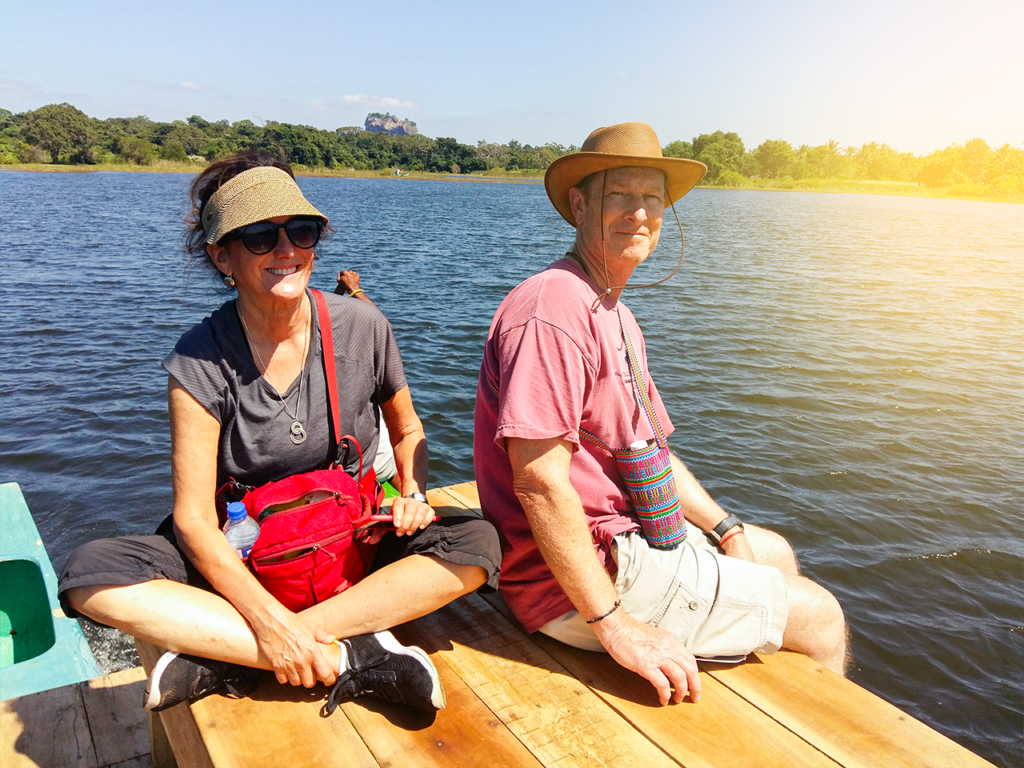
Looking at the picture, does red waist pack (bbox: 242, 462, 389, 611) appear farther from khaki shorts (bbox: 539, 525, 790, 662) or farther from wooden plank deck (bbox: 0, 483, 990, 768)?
khaki shorts (bbox: 539, 525, 790, 662)

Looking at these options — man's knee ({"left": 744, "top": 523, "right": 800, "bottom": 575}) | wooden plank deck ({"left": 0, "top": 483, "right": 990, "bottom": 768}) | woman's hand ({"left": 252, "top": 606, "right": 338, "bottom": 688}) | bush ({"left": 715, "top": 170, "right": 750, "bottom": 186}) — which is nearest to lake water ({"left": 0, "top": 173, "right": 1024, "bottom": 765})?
man's knee ({"left": 744, "top": 523, "right": 800, "bottom": 575})

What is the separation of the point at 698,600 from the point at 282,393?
1.70m

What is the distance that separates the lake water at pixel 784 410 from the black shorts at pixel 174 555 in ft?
8.15

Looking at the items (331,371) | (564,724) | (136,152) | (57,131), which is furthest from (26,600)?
(57,131)

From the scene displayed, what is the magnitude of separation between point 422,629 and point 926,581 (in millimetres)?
4887

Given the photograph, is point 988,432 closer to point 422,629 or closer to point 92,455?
point 422,629

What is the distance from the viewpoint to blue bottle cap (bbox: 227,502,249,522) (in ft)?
8.00

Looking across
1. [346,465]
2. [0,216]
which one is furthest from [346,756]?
[0,216]

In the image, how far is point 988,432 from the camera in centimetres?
894

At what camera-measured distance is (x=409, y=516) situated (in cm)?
256

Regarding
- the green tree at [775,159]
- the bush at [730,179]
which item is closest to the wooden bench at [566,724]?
the bush at [730,179]

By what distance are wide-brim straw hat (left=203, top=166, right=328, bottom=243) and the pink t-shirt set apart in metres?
0.85

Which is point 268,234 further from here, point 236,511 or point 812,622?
point 812,622

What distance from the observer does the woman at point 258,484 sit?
224 cm
